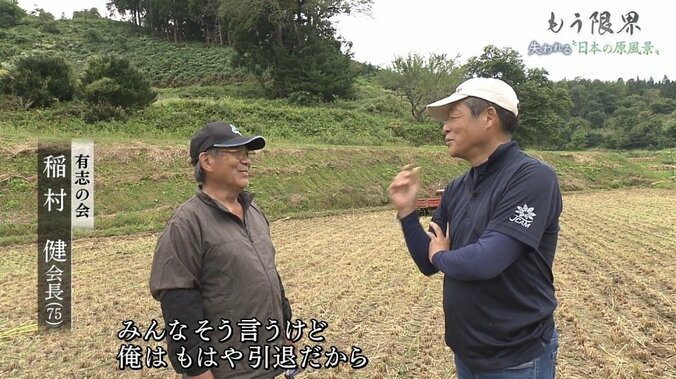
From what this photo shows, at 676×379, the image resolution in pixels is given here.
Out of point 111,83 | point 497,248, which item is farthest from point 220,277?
point 111,83

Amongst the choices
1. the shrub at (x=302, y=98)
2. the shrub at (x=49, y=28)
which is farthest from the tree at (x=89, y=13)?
the shrub at (x=302, y=98)

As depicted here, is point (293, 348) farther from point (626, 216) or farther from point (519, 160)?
point (626, 216)

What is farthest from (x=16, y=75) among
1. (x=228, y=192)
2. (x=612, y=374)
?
(x=612, y=374)

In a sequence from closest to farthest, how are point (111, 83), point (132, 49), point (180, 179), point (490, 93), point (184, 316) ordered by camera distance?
point (490, 93), point (184, 316), point (180, 179), point (111, 83), point (132, 49)

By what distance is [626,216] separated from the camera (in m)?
14.8

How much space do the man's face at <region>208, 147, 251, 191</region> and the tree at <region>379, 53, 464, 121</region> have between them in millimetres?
29094

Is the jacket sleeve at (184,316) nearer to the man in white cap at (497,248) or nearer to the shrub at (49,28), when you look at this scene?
the man in white cap at (497,248)

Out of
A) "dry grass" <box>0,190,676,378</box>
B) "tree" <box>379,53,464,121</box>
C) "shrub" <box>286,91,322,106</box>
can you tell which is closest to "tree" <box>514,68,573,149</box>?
"tree" <box>379,53,464,121</box>

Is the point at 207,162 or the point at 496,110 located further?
the point at 207,162

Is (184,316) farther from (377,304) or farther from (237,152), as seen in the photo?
(377,304)

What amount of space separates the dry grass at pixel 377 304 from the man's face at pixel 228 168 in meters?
2.41

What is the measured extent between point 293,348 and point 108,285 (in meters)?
5.72

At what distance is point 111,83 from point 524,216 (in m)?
19.0

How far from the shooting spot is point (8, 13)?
35594mm
